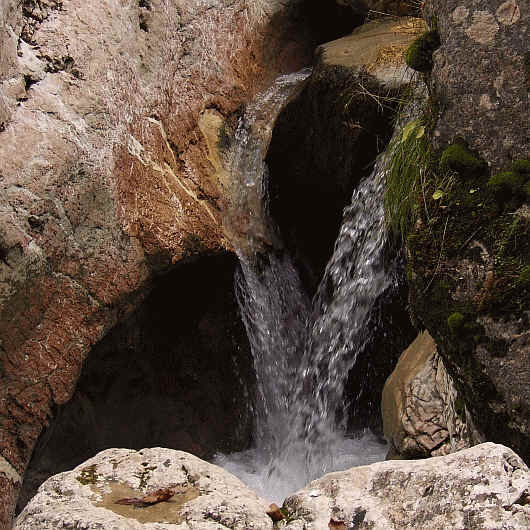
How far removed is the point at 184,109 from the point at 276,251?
1.36 metres

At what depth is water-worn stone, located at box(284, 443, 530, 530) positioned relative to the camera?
1619mm

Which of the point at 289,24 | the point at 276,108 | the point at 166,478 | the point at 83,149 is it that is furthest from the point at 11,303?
the point at 289,24

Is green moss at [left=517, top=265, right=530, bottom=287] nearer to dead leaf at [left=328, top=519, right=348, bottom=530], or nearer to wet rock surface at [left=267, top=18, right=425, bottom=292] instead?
dead leaf at [left=328, top=519, right=348, bottom=530]

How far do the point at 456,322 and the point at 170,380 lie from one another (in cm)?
287

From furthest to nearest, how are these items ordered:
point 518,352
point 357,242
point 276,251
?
point 276,251 → point 357,242 → point 518,352

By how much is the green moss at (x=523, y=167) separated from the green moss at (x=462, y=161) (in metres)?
0.13

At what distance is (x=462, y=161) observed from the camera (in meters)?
2.67

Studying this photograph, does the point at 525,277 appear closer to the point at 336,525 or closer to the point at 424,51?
the point at 424,51

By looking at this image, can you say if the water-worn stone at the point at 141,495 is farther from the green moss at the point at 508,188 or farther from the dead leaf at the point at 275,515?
the green moss at the point at 508,188

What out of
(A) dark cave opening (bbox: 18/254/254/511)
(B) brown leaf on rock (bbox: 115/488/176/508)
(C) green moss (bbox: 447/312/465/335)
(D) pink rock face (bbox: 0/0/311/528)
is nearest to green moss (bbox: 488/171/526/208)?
(C) green moss (bbox: 447/312/465/335)

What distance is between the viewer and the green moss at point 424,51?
2.86 meters

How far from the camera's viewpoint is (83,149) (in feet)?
13.0

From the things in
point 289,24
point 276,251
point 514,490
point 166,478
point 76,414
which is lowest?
point 514,490

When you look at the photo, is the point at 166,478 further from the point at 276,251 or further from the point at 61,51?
the point at 276,251
